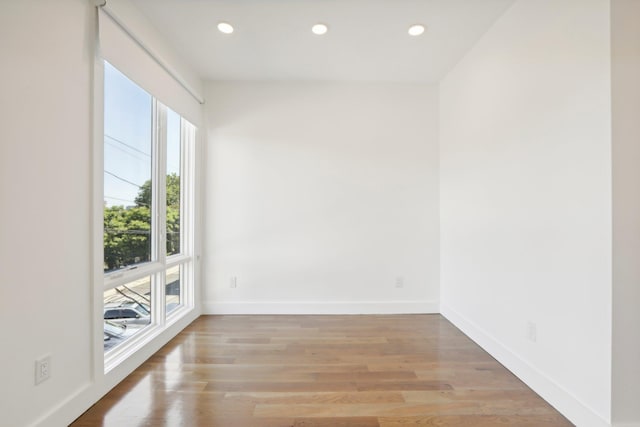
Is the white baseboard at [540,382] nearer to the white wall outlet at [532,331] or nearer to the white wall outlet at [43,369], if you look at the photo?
the white wall outlet at [532,331]

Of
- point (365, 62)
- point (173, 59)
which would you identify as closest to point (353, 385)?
point (365, 62)

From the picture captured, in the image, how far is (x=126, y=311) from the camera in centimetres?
225

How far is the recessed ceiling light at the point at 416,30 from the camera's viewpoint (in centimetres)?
235

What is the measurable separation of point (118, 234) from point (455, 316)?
308cm

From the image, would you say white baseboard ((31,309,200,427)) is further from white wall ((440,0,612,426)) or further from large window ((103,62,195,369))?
white wall ((440,0,612,426))

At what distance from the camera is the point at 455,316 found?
9.83 feet

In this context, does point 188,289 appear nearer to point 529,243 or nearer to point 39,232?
point 39,232

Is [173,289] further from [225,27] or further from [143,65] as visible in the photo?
[225,27]

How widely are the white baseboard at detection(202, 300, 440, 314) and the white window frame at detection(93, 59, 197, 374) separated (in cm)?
37

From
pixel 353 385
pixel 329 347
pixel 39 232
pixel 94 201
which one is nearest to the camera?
pixel 39 232

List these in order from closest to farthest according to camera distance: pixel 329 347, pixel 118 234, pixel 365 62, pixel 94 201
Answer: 1. pixel 94 201
2. pixel 118 234
3. pixel 329 347
4. pixel 365 62

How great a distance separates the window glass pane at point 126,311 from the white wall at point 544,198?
2.79 meters

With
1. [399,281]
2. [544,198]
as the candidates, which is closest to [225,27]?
[544,198]

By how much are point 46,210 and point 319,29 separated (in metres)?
2.21
